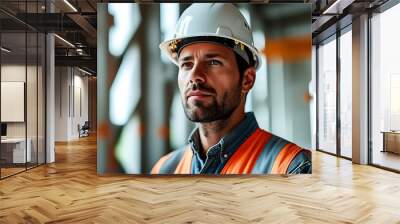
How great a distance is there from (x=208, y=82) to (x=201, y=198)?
2.00 metres

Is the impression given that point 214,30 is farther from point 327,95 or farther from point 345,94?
point 327,95

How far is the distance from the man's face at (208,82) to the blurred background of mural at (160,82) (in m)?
0.21

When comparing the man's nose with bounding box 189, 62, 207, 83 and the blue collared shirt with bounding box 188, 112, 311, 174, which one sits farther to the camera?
the blue collared shirt with bounding box 188, 112, 311, 174

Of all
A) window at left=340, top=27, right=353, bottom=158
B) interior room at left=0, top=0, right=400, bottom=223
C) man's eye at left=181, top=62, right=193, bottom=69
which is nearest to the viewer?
interior room at left=0, top=0, right=400, bottom=223

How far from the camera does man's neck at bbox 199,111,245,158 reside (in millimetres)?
6594

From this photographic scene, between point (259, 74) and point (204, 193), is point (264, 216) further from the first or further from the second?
point (259, 74)

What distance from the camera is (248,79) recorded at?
6.64m

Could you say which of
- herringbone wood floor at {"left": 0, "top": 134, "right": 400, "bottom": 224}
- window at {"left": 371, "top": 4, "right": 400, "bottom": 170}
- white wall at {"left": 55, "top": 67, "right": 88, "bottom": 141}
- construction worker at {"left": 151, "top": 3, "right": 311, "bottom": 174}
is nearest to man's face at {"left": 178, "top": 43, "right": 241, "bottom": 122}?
construction worker at {"left": 151, "top": 3, "right": 311, "bottom": 174}

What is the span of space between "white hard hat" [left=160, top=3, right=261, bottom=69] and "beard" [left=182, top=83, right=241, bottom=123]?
62 centimetres

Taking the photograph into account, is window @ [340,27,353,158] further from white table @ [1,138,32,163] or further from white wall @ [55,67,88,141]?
white wall @ [55,67,88,141]

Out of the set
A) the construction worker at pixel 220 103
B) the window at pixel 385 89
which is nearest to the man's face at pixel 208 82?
the construction worker at pixel 220 103

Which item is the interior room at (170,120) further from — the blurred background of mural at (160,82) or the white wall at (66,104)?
the white wall at (66,104)

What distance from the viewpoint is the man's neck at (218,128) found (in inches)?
260

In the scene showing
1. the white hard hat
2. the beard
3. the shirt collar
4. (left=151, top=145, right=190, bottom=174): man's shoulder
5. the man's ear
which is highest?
the white hard hat
